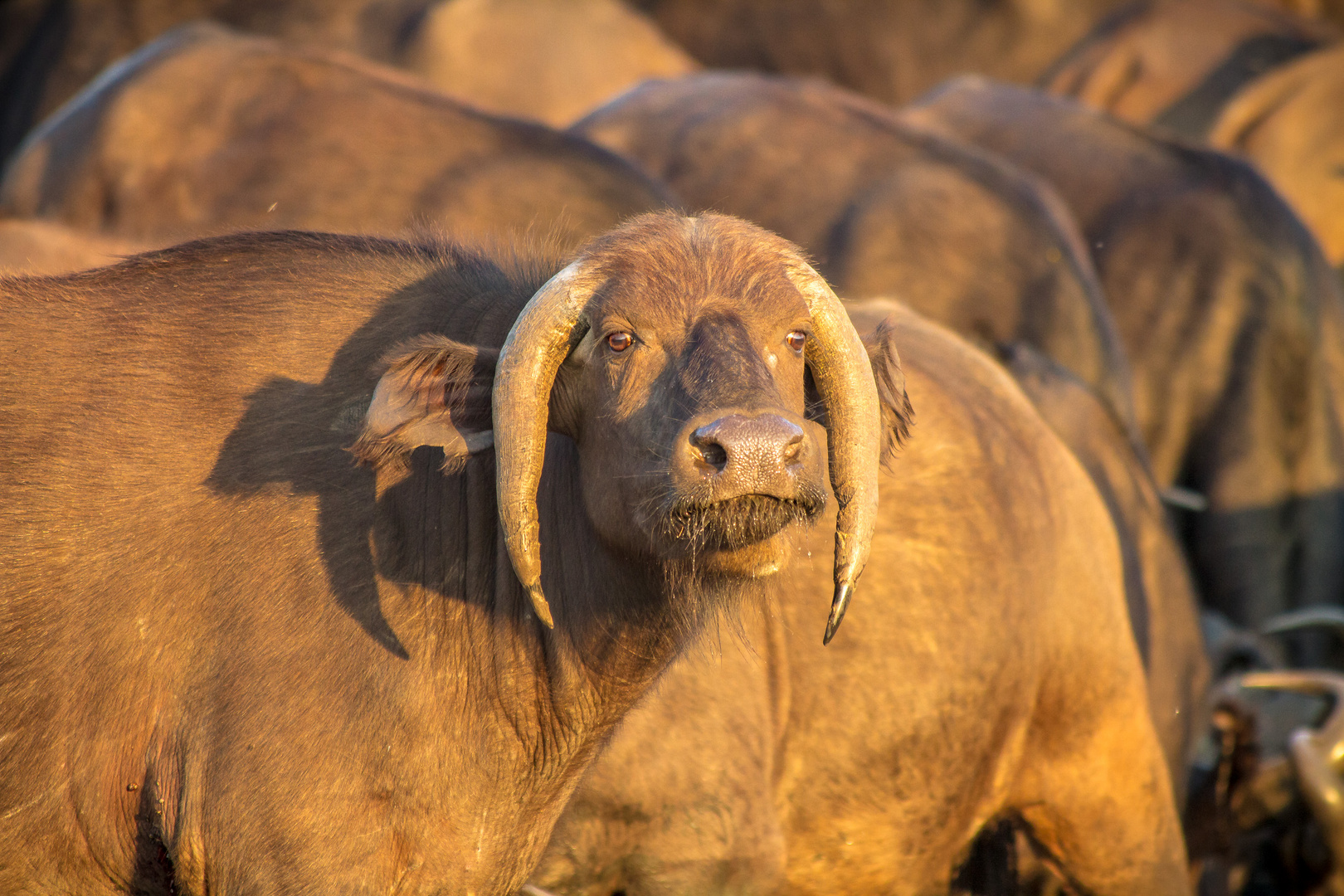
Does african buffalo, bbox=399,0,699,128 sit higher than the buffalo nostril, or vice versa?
the buffalo nostril

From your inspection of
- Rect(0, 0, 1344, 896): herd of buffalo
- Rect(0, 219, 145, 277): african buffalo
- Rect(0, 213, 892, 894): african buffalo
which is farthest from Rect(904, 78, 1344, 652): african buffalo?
Rect(0, 213, 892, 894): african buffalo

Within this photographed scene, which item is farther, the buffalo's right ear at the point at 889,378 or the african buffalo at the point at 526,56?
the african buffalo at the point at 526,56

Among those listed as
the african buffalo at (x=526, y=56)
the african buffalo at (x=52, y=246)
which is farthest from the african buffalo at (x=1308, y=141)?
the african buffalo at (x=52, y=246)

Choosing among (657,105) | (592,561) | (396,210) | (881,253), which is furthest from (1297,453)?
(592,561)

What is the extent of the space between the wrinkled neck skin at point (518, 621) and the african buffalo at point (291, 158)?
13.8 feet

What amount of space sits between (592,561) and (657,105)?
705 centimetres

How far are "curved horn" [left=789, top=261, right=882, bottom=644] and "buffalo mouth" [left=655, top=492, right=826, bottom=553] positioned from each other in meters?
0.21

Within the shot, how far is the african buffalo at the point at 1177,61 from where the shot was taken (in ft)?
45.3

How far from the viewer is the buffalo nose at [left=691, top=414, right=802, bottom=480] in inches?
115

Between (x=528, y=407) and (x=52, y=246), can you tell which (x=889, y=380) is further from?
(x=52, y=246)

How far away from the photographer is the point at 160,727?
3336 mm

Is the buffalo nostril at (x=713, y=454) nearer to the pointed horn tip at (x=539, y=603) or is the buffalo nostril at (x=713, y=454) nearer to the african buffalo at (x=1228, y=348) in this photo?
the pointed horn tip at (x=539, y=603)

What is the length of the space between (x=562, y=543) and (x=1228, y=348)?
7442 mm

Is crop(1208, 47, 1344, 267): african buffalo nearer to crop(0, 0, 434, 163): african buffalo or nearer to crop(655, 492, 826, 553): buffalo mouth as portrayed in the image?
crop(0, 0, 434, 163): african buffalo
